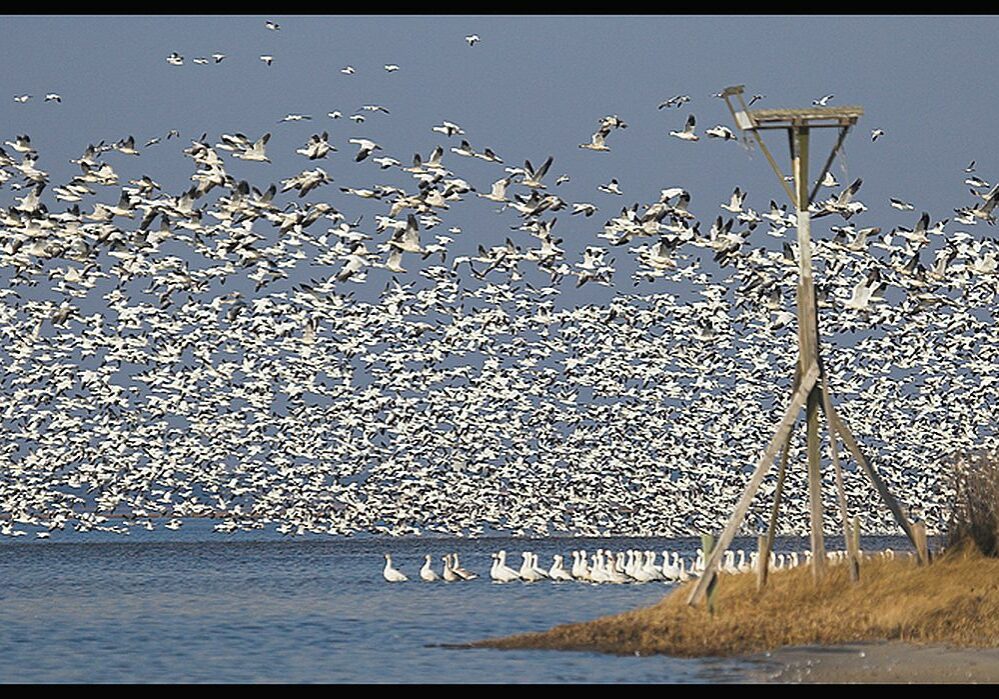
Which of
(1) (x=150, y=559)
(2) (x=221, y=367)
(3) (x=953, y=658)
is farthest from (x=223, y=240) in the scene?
(1) (x=150, y=559)

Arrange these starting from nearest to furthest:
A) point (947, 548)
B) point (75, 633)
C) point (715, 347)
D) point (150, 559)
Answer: point (947, 548) → point (75, 633) → point (715, 347) → point (150, 559)

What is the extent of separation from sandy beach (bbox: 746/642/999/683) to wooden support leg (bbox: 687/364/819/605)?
2.01 m

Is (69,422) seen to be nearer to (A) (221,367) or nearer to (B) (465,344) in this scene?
(A) (221,367)

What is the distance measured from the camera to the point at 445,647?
33.5 metres

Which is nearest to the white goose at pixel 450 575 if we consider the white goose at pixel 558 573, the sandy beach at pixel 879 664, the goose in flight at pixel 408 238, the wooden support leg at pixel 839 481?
the white goose at pixel 558 573

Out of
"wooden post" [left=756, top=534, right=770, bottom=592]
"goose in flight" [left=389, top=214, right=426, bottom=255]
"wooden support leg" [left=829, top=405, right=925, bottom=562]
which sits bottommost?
"wooden post" [left=756, top=534, right=770, bottom=592]

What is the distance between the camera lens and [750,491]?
30.4 metres

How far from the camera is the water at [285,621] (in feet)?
96.3

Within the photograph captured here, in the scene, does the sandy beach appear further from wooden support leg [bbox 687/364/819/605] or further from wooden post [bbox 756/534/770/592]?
wooden post [bbox 756/534/770/592]

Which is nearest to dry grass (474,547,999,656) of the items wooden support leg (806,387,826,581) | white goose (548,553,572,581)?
wooden support leg (806,387,826,581)

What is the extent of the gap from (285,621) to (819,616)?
15.7 m

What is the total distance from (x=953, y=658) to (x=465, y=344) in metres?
31.8

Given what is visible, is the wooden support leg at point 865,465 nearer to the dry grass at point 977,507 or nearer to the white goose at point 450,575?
the dry grass at point 977,507

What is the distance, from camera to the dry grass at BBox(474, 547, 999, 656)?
94.5ft
